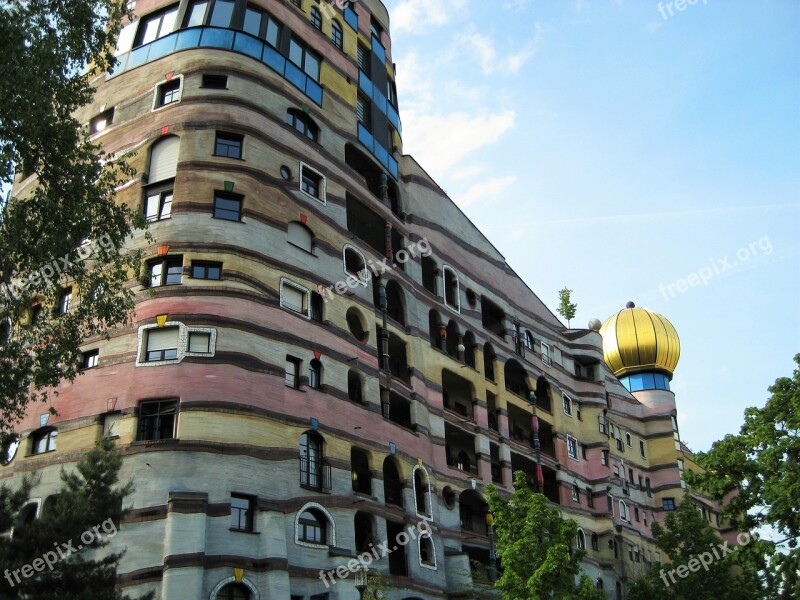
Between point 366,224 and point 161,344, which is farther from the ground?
point 366,224

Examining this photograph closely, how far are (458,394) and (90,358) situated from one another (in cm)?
1581

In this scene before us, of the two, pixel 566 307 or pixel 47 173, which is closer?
pixel 47 173

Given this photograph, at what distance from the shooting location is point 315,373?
25.7 metres

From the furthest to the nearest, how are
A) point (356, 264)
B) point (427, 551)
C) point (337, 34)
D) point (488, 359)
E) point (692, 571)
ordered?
point (488, 359) → point (337, 34) → point (692, 571) → point (356, 264) → point (427, 551)

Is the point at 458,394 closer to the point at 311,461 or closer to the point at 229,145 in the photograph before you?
the point at 311,461

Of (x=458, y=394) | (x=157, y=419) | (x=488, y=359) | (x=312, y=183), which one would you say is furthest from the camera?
(x=488, y=359)

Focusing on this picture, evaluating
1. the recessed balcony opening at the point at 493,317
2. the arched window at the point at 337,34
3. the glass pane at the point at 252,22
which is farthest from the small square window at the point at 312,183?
the recessed balcony opening at the point at 493,317

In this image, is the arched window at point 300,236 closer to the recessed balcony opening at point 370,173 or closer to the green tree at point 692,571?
the recessed balcony opening at point 370,173

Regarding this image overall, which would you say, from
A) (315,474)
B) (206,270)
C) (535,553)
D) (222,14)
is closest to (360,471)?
(315,474)

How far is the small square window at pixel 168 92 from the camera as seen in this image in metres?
27.6

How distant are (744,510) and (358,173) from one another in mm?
16811

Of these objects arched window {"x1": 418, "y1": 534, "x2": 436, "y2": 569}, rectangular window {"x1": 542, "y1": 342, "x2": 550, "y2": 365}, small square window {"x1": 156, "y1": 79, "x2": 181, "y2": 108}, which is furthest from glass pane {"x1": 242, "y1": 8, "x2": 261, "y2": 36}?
rectangular window {"x1": 542, "y1": 342, "x2": 550, "y2": 365}

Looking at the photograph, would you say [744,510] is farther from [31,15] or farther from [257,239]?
[31,15]

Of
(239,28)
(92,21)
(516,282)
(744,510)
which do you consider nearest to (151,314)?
(92,21)
